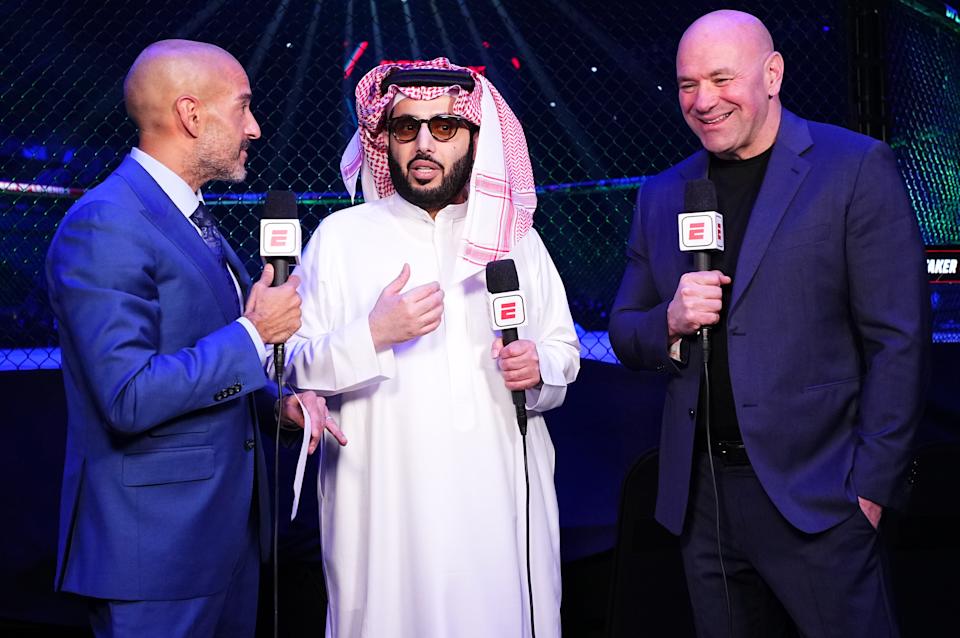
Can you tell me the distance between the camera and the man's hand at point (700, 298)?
185 cm

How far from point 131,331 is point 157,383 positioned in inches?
4.0

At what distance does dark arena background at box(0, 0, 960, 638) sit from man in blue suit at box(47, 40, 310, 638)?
3.68 feet

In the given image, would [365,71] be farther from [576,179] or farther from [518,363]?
[518,363]

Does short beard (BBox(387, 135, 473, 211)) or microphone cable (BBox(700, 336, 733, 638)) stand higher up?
short beard (BBox(387, 135, 473, 211))

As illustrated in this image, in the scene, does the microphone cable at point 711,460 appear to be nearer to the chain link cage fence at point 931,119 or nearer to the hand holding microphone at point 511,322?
the hand holding microphone at point 511,322

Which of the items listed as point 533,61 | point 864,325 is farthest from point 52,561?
point 533,61

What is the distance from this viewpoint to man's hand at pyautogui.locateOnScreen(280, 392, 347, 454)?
1.96 meters

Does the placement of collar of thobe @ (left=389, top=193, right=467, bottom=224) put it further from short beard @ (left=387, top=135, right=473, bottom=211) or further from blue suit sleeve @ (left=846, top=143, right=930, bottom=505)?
blue suit sleeve @ (left=846, top=143, right=930, bottom=505)

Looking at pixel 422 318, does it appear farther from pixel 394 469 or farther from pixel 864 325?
pixel 864 325

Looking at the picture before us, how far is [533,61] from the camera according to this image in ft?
24.7

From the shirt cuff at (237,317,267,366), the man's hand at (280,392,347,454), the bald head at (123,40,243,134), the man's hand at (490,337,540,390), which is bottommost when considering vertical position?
the man's hand at (280,392,347,454)

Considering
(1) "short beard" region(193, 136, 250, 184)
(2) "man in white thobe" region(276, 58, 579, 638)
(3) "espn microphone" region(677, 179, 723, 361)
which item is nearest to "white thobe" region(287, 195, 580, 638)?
(2) "man in white thobe" region(276, 58, 579, 638)

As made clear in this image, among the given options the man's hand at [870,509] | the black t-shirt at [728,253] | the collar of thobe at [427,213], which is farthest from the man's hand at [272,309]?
the man's hand at [870,509]

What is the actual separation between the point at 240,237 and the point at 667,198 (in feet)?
13.9
